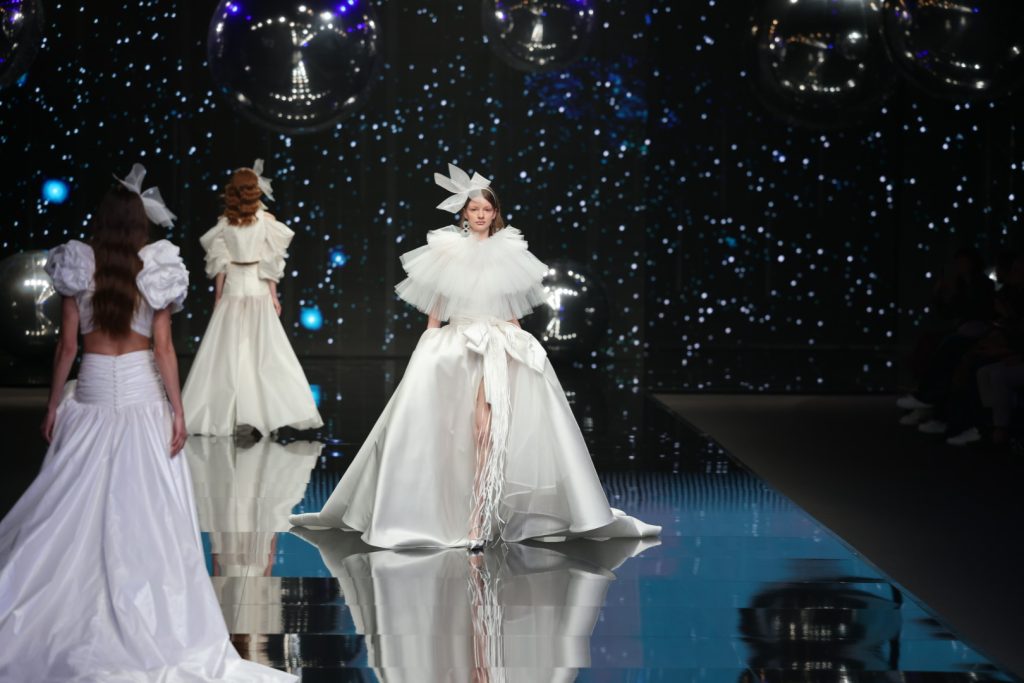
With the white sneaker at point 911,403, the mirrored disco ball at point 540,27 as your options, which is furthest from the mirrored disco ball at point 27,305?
the white sneaker at point 911,403

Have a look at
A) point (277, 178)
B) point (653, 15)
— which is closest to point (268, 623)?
point (277, 178)

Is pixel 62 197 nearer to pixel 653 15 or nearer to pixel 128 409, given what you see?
pixel 653 15

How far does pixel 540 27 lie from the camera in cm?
693

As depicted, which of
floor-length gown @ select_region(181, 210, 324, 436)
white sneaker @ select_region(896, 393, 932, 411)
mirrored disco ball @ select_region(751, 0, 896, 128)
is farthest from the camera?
white sneaker @ select_region(896, 393, 932, 411)

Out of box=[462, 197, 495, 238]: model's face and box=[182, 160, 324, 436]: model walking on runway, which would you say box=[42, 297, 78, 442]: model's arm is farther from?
box=[182, 160, 324, 436]: model walking on runway

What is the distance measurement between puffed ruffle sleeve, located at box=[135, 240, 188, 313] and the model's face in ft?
5.68

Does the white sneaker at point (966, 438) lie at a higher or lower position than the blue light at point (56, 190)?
lower

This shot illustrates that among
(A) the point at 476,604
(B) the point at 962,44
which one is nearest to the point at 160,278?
(A) the point at 476,604

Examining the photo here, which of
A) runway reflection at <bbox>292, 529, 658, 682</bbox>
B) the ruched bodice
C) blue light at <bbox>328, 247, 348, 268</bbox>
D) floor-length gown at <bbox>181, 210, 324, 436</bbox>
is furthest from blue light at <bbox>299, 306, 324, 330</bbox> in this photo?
the ruched bodice

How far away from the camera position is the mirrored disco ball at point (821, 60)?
231 inches

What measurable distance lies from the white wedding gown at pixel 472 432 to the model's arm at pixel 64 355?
60.0 inches

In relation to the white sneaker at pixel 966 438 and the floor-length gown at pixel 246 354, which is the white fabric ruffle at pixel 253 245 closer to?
the floor-length gown at pixel 246 354

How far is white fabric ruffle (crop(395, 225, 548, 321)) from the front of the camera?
4582mm

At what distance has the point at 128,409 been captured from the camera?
306 centimetres
